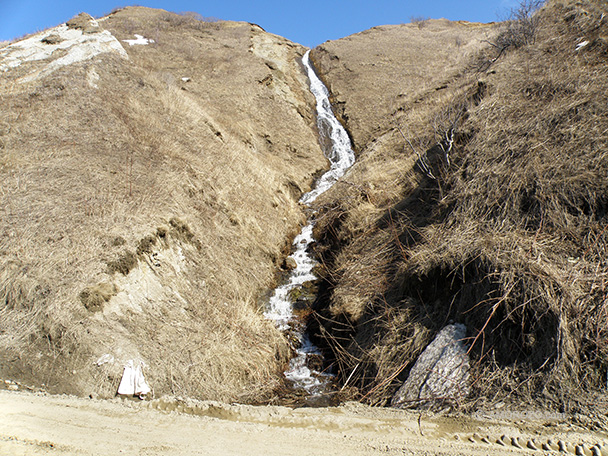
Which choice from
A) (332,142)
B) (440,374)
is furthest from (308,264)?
(332,142)

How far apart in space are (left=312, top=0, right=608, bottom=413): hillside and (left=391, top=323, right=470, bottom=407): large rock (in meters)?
0.14

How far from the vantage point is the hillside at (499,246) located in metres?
4.88

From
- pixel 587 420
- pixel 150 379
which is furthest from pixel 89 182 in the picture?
pixel 587 420

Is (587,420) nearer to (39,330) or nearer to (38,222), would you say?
(39,330)

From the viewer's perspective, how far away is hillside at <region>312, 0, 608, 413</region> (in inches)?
192

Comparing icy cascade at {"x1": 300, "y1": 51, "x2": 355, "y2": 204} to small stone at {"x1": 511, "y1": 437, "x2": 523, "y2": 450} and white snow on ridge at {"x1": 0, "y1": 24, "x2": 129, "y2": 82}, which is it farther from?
small stone at {"x1": 511, "y1": 437, "x2": 523, "y2": 450}

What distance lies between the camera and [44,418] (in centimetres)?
460

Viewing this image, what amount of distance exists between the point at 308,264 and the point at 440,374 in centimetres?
609

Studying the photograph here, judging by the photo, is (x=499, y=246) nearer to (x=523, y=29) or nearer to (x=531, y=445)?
(x=531, y=445)

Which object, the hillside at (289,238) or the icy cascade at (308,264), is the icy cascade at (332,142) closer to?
the icy cascade at (308,264)

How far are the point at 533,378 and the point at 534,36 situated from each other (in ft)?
47.2

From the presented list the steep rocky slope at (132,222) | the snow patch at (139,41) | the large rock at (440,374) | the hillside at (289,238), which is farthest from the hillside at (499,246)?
the snow patch at (139,41)

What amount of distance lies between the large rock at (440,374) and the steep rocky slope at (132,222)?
8.12 ft

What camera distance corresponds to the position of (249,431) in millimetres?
4805
